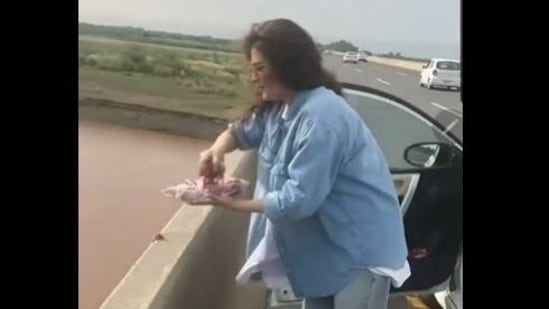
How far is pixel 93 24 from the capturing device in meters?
1.26

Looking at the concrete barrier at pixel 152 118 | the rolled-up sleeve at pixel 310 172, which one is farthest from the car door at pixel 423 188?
the concrete barrier at pixel 152 118

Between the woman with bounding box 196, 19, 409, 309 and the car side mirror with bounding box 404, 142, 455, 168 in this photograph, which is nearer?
the woman with bounding box 196, 19, 409, 309

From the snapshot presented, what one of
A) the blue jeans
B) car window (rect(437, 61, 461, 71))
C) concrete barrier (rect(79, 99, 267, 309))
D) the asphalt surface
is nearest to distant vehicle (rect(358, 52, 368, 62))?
the asphalt surface

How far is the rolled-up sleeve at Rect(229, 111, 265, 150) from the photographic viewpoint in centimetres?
127

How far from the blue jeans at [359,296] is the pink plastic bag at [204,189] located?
0.22m

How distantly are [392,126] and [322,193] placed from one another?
183 mm

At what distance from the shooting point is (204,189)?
1.26 metres

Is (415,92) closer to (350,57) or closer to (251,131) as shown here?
(350,57)

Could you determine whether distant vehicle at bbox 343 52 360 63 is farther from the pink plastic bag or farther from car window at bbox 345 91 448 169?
the pink plastic bag

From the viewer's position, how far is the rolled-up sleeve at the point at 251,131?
1.27 metres

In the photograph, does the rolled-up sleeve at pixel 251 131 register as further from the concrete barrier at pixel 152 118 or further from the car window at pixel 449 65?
the car window at pixel 449 65

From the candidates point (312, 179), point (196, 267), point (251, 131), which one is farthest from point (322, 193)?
point (196, 267)
